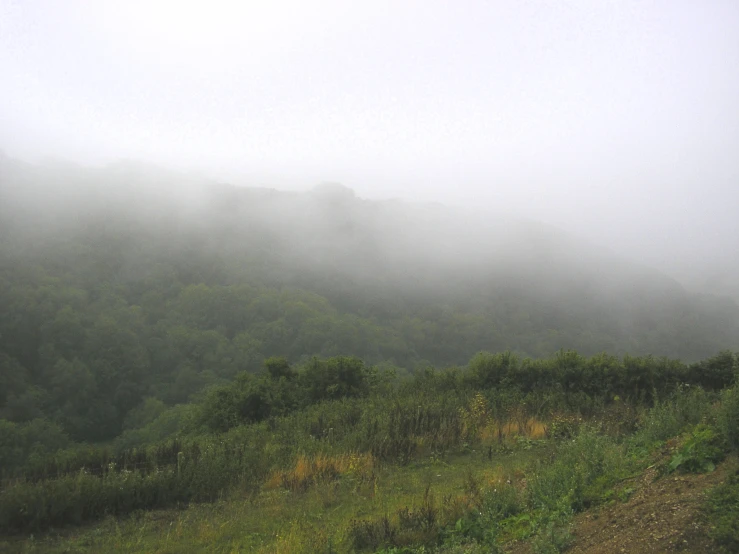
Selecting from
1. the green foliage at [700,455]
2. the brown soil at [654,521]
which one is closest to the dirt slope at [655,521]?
the brown soil at [654,521]

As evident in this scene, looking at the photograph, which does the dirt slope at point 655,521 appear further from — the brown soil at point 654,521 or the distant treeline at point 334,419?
the distant treeline at point 334,419

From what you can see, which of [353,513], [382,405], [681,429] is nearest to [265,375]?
[382,405]

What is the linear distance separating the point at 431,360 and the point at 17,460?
226 ft

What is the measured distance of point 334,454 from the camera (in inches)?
431

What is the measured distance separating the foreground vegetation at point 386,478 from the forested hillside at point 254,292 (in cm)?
4796

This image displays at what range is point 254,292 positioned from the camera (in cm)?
9344

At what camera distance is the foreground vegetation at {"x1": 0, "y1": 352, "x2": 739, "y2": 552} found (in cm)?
564

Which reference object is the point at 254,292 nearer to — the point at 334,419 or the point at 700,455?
the point at 334,419

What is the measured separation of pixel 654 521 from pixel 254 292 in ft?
304

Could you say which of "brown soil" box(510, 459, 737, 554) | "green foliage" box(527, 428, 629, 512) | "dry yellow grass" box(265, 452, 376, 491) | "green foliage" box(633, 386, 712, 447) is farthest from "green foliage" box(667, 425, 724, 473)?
"dry yellow grass" box(265, 452, 376, 491)

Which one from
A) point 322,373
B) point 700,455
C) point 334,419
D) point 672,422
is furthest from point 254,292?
point 700,455

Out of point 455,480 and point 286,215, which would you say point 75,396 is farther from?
point 286,215

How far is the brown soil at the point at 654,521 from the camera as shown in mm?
3852

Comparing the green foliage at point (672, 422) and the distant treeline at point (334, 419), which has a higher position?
the green foliage at point (672, 422)
